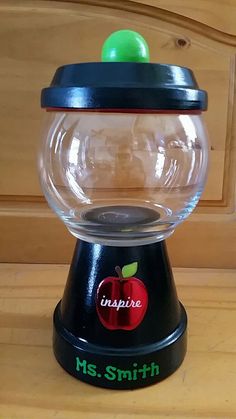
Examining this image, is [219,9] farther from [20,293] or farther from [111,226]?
[20,293]

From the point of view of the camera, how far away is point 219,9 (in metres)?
0.79

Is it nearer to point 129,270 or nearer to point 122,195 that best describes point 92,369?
point 129,270

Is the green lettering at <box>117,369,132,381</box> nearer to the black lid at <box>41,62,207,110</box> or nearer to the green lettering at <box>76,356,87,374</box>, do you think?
the green lettering at <box>76,356,87,374</box>

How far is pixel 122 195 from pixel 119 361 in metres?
0.28

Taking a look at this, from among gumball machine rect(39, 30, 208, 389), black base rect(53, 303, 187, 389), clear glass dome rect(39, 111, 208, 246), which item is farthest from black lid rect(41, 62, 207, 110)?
black base rect(53, 303, 187, 389)

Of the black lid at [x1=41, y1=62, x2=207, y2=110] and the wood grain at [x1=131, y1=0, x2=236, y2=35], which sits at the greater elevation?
the wood grain at [x1=131, y1=0, x2=236, y2=35]

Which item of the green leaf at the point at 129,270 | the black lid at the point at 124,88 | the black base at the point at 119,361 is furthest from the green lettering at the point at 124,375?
the black lid at the point at 124,88

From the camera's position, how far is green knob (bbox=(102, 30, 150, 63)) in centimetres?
52

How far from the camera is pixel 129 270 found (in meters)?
0.57

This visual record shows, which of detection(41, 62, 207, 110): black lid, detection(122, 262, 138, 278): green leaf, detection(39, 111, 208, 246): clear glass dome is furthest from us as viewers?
detection(39, 111, 208, 246): clear glass dome

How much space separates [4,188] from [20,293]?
0.19 m

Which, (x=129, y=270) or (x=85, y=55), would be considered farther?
(x=85, y=55)

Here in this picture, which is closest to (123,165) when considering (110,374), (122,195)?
(122,195)

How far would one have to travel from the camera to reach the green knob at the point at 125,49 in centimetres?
52
